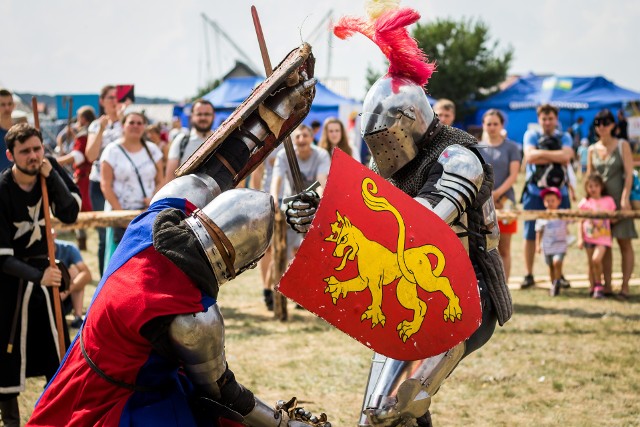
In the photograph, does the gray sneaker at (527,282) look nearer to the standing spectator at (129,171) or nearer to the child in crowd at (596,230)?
the child in crowd at (596,230)

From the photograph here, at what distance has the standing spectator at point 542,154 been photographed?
24.2 feet

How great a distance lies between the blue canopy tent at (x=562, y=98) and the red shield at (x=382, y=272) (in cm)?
2036

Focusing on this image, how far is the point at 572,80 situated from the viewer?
2319 cm

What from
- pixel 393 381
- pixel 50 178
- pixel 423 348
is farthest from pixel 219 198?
pixel 50 178

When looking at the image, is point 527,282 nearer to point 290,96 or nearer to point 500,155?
point 500,155

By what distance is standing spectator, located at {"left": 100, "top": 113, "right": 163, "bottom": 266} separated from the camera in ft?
21.1

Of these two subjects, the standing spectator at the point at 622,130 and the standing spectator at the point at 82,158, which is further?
the standing spectator at the point at 622,130

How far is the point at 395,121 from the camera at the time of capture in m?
3.32

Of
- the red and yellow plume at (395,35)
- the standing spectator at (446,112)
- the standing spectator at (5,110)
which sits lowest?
the standing spectator at (5,110)

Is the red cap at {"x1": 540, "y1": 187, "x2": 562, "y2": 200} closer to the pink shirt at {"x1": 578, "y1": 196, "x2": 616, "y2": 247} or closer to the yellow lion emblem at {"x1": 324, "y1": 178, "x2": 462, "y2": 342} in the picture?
the pink shirt at {"x1": 578, "y1": 196, "x2": 616, "y2": 247}

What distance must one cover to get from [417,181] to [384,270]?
667 mm

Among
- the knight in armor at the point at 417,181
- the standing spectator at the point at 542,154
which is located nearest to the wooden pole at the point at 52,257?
the knight in armor at the point at 417,181

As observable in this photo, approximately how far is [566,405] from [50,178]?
126 inches

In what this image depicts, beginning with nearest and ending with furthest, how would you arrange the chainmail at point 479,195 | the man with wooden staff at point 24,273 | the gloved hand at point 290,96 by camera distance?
the gloved hand at point 290,96
the chainmail at point 479,195
the man with wooden staff at point 24,273
